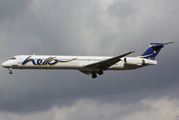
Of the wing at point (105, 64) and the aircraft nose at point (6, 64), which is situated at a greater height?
the aircraft nose at point (6, 64)

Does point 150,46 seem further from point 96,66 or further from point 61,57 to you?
point 61,57

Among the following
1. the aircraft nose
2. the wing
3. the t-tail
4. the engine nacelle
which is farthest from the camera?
the t-tail

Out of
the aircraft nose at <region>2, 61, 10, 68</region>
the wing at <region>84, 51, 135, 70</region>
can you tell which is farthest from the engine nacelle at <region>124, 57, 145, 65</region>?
the aircraft nose at <region>2, 61, 10, 68</region>

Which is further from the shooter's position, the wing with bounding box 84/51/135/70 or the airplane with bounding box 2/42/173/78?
the wing with bounding box 84/51/135/70

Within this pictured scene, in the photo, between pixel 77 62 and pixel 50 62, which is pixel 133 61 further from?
pixel 50 62

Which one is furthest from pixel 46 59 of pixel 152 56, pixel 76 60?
pixel 152 56

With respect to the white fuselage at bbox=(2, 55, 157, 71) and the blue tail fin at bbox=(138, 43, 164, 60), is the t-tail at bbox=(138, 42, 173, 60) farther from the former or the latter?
the white fuselage at bbox=(2, 55, 157, 71)

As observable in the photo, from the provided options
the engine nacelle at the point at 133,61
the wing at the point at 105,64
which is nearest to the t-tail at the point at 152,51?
the engine nacelle at the point at 133,61

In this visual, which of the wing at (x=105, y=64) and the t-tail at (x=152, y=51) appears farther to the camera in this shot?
the t-tail at (x=152, y=51)

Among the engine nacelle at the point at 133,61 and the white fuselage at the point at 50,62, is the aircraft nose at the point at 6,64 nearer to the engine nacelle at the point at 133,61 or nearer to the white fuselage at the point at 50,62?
the white fuselage at the point at 50,62

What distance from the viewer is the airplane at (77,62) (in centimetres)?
4684

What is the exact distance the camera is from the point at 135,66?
51062mm

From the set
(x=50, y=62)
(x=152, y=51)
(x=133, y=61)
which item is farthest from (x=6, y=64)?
(x=152, y=51)

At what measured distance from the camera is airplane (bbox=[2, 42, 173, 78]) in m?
46.8
